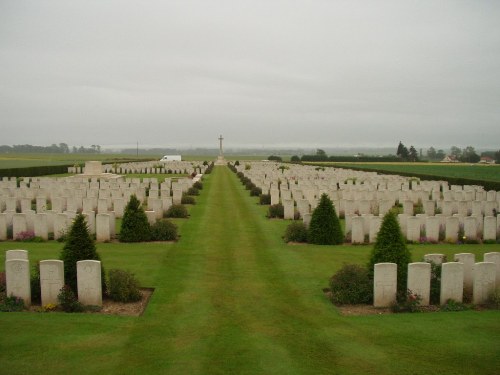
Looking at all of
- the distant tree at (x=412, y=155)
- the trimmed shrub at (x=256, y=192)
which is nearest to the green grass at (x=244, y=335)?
A: the trimmed shrub at (x=256, y=192)

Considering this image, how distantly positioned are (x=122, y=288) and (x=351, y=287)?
4132mm

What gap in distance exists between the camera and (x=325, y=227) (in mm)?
14352

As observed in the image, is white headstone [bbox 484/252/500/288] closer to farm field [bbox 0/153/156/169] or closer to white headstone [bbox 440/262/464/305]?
white headstone [bbox 440/262/464/305]

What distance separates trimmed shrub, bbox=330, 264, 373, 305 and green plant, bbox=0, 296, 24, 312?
17.7 feet

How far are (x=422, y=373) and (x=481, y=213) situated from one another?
46.0 ft

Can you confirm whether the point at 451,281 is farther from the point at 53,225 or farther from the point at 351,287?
the point at 53,225

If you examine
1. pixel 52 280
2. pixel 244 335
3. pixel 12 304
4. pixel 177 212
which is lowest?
pixel 244 335

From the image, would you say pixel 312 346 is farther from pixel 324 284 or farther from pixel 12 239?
pixel 12 239

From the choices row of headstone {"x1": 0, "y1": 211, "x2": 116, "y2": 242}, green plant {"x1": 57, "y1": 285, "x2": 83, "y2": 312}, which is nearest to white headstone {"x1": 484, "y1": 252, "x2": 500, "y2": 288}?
green plant {"x1": 57, "y1": 285, "x2": 83, "y2": 312}

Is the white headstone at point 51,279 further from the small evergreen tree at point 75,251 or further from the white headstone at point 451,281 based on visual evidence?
the white headstone at point 451,281

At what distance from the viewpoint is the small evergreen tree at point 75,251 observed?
868 centimetres

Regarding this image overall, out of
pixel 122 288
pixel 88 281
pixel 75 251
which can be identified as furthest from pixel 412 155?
pixel 88 281

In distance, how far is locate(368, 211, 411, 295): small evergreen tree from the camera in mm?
8953

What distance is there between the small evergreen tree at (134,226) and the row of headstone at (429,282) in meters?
7.79
